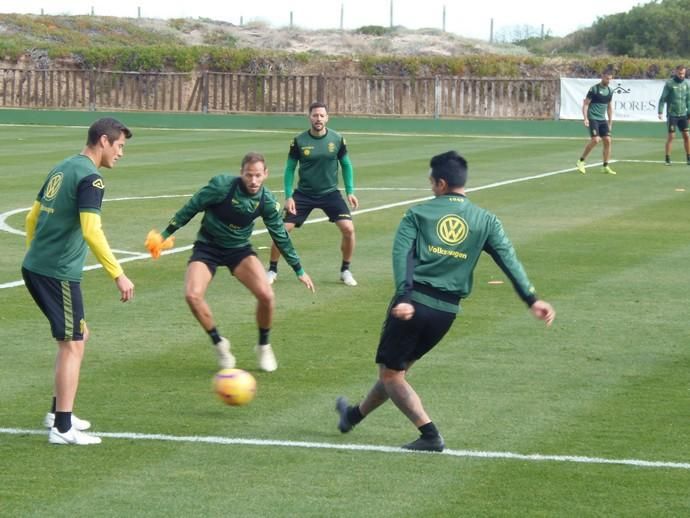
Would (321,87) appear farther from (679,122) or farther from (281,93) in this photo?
(679,122)

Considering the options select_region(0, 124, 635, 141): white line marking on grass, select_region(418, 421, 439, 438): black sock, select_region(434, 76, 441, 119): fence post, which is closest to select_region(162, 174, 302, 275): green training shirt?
select_region(418, 421, 439, 438): black sock

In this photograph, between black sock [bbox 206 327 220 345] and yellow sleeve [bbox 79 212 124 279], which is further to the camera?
black sock [bbox 206 327 220 345]

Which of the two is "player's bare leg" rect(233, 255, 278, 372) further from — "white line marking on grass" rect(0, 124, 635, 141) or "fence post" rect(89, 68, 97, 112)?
"fence post" rect(89, 68, 97, 112)

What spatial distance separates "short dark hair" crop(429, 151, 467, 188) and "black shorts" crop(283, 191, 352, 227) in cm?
768

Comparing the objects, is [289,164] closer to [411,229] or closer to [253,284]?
[253,284]

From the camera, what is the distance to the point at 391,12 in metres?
85.0

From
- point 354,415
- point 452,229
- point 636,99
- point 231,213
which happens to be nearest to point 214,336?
point 231,213

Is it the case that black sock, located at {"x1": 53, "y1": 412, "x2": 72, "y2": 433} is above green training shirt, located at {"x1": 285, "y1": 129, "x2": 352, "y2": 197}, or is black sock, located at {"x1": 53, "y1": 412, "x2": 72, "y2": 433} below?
below

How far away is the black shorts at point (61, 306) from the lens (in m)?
9.00

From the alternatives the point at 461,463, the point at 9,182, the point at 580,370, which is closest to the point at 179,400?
the point at 461,463

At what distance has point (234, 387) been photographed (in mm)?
9719

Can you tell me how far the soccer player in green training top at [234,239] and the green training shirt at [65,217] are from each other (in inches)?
79.1

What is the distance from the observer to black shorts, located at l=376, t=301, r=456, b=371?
8539mm

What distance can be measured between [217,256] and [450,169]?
3517mm
